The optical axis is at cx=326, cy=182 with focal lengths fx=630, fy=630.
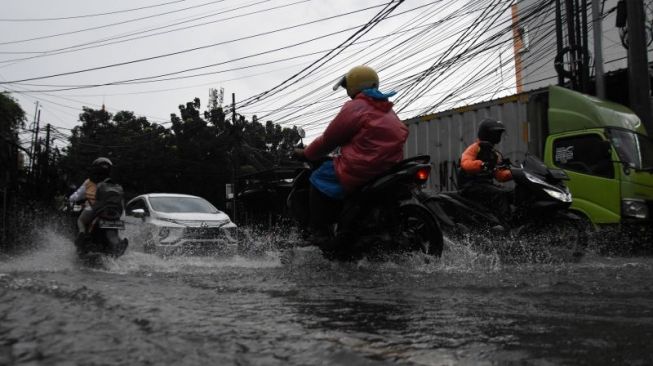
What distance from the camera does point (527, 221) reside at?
605 cm

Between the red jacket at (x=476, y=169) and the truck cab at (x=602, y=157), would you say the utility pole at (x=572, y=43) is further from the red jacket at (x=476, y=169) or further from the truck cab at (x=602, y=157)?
the red jacket at (x=476, y=169)

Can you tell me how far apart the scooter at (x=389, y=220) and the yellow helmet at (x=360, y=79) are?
2.34 feet

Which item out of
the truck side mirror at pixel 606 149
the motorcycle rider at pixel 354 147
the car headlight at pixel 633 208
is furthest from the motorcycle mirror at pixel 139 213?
the car headlight at pixel 633 208

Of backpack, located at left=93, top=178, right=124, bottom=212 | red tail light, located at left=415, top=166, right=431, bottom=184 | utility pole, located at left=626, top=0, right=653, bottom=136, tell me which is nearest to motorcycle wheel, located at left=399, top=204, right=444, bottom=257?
red tail light, located at left=415, top=166, right=431, bottom=184

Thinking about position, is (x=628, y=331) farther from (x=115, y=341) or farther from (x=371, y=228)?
(x=371, y=228)

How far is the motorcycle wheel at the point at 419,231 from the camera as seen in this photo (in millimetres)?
4711

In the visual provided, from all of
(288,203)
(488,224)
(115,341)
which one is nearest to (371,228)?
(288,203)

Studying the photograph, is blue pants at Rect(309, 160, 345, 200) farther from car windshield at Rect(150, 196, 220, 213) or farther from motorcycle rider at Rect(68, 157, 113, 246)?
car windshield at Rect(150, 196, 220, 213)

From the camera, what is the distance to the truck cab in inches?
317

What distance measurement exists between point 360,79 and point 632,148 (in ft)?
17.1

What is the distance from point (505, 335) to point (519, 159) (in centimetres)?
863

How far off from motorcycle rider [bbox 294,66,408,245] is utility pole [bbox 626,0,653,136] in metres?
6.65

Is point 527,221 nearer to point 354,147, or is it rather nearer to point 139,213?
point 354,147

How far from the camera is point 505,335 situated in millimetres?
2242
